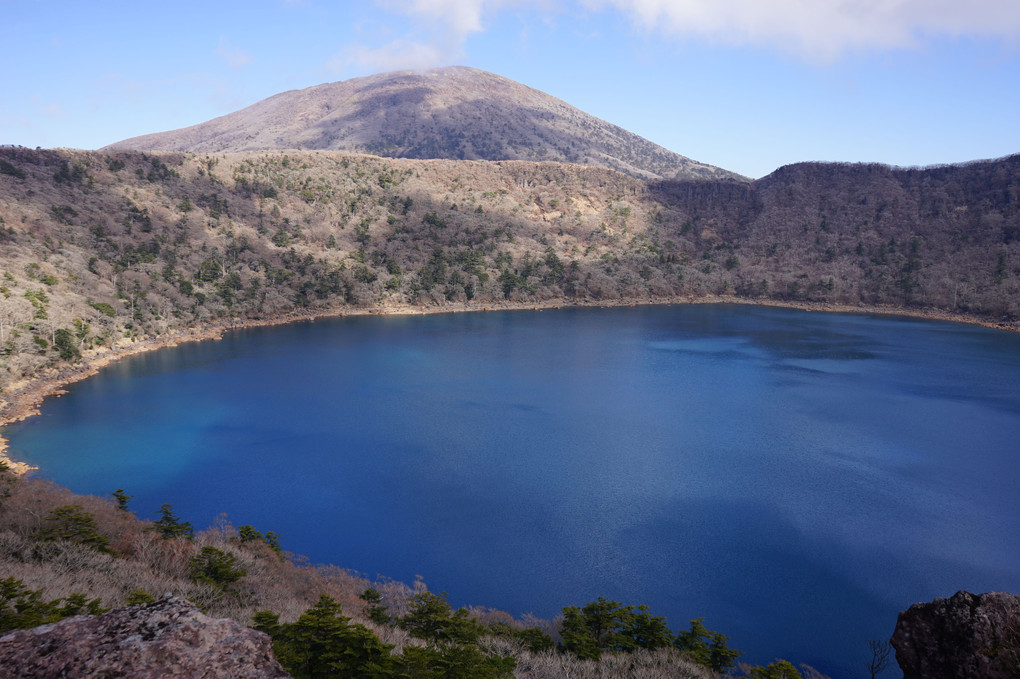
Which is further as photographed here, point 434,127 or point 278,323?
point 434,127

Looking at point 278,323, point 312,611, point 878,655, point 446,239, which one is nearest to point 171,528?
point 312,611

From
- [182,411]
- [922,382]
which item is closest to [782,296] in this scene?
[922,382]

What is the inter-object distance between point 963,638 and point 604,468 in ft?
47.9

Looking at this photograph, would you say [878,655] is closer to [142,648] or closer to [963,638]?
[963,638]

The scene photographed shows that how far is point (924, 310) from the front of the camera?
66.3 meters

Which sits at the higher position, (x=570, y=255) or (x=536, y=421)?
(x=570, y=255)

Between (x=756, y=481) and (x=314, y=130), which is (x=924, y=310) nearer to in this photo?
(x=756, y=481)

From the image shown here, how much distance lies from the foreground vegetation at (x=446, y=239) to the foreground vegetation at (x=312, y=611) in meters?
28.7

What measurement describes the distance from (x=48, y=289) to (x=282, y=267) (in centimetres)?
2326

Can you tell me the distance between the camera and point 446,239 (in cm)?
7438

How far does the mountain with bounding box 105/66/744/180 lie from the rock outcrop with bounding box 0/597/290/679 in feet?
401

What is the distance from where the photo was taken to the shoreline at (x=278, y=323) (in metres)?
30.8

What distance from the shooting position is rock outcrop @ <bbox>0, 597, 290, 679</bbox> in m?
5.95

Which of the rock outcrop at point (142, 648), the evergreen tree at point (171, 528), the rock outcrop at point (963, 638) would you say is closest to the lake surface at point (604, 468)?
the rock outcrop at point (963, 638)
